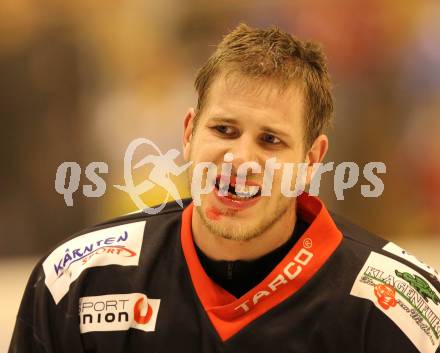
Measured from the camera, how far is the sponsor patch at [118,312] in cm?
188

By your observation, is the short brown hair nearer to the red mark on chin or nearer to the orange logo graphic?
the red mark on chin

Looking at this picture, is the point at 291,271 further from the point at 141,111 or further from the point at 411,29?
the point at 411,29

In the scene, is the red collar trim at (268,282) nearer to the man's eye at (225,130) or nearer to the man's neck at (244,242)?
the man's neck at (244,242)

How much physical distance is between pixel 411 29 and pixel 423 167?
2.22 ft

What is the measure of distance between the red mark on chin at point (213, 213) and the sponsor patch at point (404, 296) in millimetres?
362

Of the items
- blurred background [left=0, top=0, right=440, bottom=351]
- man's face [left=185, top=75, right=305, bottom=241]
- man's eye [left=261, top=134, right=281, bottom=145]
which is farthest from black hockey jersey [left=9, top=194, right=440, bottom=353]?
blurred background [left=0, top=0, right=440, bottom=351]

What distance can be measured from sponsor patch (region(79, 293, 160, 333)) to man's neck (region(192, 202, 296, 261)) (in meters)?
0.19

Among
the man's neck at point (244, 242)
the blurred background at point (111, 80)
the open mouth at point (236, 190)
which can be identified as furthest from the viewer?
the blurred background at point (111, 80)

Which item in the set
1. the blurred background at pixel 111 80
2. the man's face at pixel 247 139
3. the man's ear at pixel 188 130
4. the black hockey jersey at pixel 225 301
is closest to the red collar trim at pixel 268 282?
the black hockey jersey at pixel 225 301

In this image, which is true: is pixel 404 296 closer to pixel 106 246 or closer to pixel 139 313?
pixel 139 313

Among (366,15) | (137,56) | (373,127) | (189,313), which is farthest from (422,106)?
(189,313)

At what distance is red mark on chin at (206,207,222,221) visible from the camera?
184cm

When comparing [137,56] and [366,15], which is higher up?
[366,15]

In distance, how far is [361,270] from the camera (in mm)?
1884
